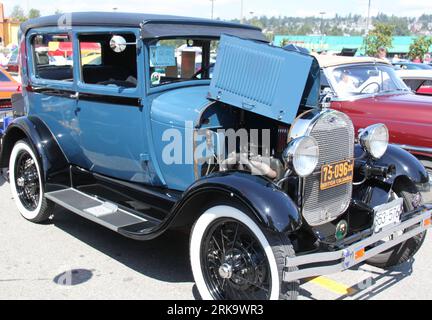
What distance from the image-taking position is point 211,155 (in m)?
3.38

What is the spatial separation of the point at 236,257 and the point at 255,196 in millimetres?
440

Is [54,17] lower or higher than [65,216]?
higher

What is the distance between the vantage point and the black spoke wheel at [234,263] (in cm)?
271

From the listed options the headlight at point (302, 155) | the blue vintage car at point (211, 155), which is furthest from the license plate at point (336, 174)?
the headlight at point (302, 155)

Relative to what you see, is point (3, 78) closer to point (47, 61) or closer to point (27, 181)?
point (47, 61)

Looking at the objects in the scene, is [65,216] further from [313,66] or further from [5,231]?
[313,66]

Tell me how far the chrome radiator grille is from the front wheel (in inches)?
16.8

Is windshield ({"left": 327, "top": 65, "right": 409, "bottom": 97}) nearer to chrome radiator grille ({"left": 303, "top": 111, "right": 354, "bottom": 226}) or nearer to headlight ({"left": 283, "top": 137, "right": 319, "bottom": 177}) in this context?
chrome radiator grille ({"left": 303, "top": 111, "right": 354, "bottom": 226})

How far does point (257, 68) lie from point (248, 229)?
1.13m

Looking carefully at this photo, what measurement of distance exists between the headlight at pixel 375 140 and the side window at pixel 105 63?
1.80 m

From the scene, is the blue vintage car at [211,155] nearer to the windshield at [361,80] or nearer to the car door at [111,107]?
the car door at [111,107]

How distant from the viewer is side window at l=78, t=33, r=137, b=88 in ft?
12.5

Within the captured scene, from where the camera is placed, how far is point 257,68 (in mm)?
3160

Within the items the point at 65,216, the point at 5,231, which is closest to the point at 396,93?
the point at 65,216
